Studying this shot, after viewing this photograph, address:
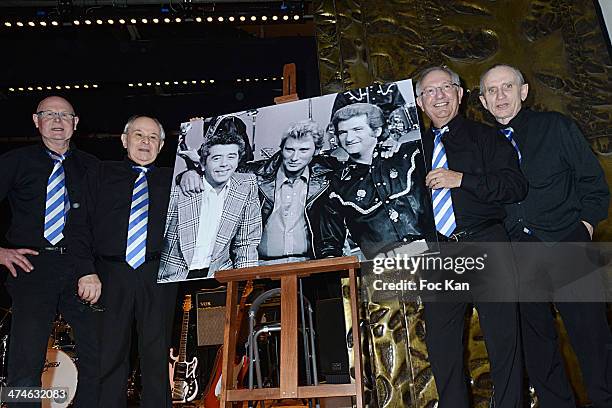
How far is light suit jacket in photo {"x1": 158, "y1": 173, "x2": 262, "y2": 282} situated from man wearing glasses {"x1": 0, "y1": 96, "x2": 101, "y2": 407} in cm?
37

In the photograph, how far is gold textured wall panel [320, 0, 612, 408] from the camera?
11.2 ft

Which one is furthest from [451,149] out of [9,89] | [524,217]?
[9,89]

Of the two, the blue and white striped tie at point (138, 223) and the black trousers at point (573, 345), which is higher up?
the blue and white striped tie at point (138, 223)

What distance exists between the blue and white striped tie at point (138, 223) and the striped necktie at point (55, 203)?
1.05 feet

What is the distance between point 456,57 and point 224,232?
2333mm

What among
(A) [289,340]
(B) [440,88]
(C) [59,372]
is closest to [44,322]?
(A) [289,340]

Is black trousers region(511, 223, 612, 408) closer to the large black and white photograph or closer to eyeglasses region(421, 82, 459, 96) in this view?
the large black and white photograph

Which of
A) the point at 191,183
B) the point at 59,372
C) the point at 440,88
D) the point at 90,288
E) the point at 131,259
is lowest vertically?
the point at 59,372

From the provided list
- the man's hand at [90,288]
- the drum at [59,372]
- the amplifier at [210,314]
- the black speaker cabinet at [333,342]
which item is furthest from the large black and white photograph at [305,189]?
the amplifier at [210,314]

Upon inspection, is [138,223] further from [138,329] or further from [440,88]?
[440,88]

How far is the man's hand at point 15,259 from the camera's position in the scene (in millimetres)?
2480

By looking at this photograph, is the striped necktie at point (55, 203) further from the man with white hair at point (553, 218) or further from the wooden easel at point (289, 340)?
the man with white hair at point (553, 218)

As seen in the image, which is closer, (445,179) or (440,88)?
(445,179)

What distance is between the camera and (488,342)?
7.41ft
